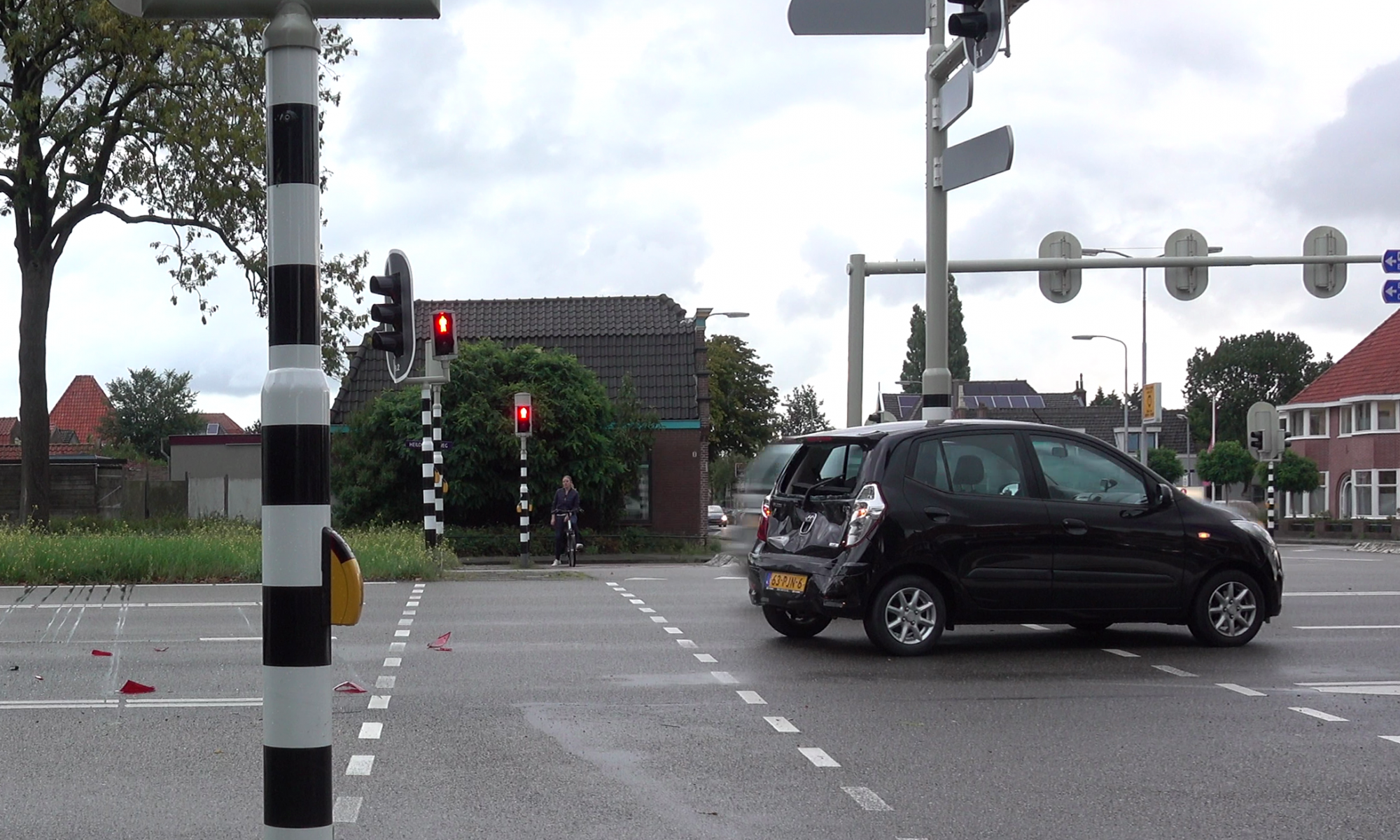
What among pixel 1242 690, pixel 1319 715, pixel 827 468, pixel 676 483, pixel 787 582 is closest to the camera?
pixel 1319 715

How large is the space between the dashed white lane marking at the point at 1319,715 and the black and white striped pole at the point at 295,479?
652 cm

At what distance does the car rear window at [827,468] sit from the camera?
37.4 feet

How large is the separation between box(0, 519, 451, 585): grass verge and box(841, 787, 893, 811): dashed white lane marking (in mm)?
12272

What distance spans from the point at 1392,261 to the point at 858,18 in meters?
12.2

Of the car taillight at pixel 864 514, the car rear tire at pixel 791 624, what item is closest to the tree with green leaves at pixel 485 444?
the car rear tire at pixel 791 624

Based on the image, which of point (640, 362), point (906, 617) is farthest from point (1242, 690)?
point (640, 362)

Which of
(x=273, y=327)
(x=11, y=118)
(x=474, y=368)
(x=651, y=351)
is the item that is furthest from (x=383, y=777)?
(x=651, y=351)

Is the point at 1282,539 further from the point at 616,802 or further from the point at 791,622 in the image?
the point at 616,802

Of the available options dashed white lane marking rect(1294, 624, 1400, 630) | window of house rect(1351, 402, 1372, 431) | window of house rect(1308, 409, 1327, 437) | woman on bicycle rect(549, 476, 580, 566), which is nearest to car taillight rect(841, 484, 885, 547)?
dashed white lane marking rect(1294, 624, 1400, 630)

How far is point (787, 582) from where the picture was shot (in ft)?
37.0

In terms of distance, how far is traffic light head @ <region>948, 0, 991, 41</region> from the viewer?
1033cm

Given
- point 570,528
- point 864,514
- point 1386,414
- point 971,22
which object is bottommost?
point 570,528

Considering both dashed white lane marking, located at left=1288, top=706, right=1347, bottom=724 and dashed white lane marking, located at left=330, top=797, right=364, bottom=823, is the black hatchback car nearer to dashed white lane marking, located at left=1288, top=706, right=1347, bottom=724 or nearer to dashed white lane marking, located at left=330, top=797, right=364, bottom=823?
dashed white lane marking, located at left=1288, top=706, right=1347, bottom=724

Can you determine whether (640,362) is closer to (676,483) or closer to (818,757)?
(676,483)
